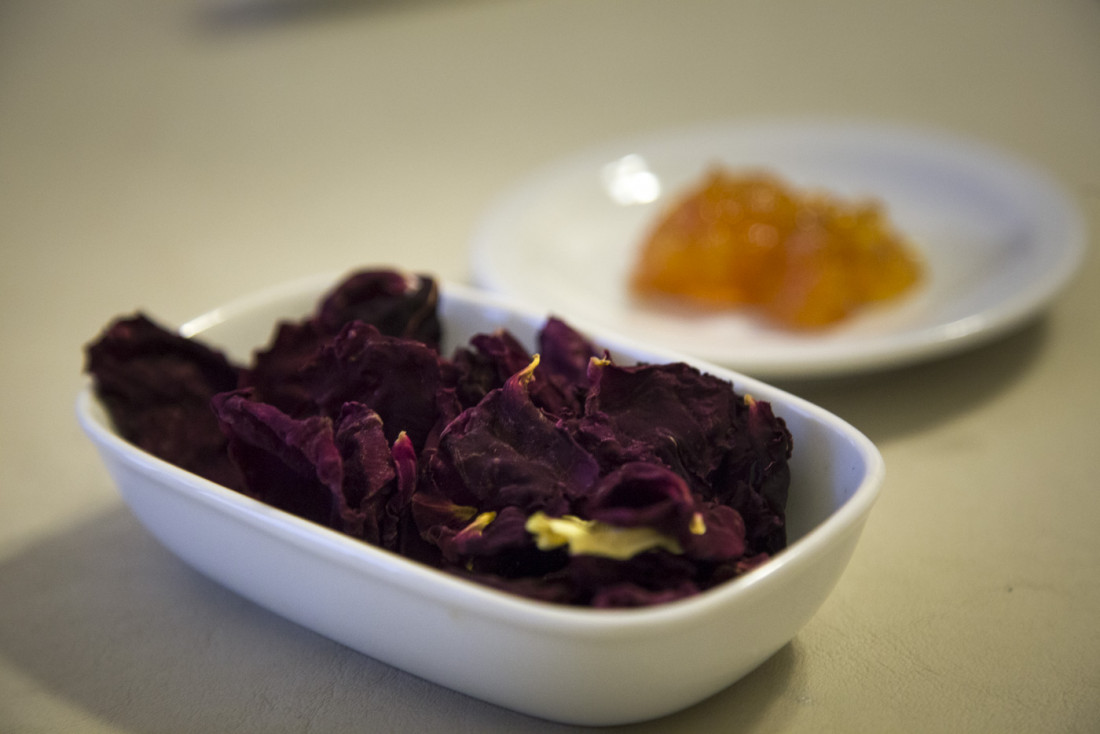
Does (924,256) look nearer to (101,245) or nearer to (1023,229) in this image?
(1023,229)

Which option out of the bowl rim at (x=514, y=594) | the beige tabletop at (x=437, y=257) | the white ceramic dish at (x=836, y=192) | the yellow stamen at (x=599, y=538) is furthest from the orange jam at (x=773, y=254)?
the yellow stamen at (x=599, y=538)

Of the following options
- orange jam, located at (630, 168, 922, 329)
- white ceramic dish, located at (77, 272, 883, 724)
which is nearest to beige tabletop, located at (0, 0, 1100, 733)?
white ceramic dish, located at (77, 272, 883, 724)

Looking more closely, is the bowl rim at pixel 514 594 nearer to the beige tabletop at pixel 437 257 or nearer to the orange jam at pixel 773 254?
the beige tabletop at pixel 437 257

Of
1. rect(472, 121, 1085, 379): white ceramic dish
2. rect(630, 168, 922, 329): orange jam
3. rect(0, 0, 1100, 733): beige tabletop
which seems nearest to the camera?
rect(0, 0, 1100, 733): beige tabletop

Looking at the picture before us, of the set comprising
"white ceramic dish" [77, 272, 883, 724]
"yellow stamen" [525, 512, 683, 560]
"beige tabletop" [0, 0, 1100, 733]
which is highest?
"yellow stamen" [525, 512, 683, 560]

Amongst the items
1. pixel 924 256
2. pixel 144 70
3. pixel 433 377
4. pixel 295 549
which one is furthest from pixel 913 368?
pixel 144 70

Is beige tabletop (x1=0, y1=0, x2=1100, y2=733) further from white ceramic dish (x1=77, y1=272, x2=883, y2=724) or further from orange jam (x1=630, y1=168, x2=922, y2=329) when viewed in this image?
orange jam (x1=630, y1=168, x2=922, y2=329)

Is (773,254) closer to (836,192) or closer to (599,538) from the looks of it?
(836,192)
